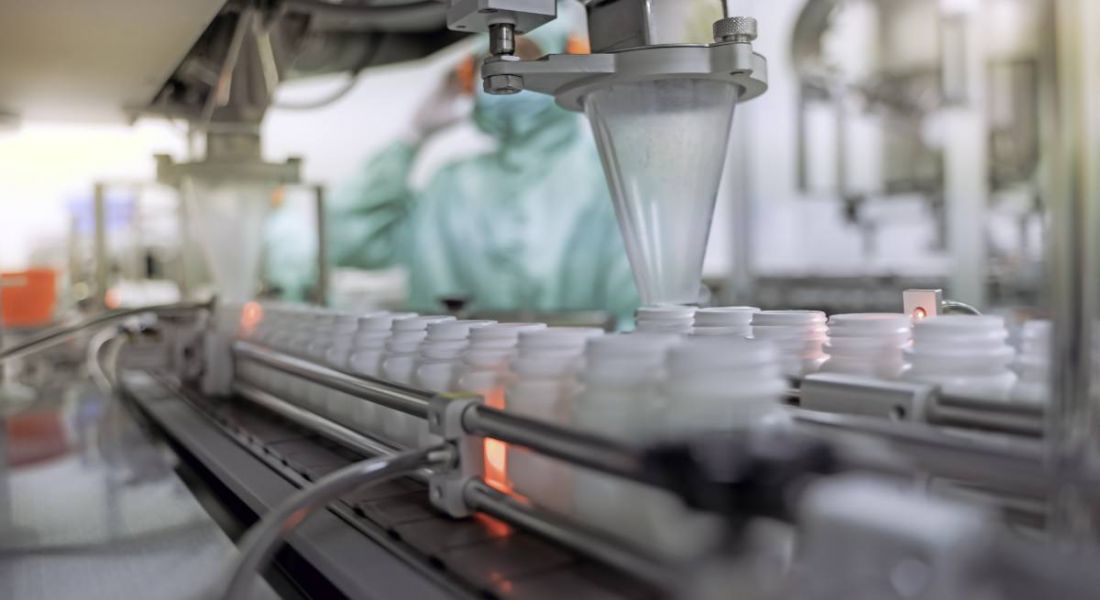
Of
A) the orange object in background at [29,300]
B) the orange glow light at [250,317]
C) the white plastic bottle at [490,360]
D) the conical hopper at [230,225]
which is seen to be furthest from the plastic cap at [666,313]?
the orange object in background at [29,300]

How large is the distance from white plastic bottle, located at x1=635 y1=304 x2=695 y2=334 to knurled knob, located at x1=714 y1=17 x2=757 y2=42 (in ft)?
0.88

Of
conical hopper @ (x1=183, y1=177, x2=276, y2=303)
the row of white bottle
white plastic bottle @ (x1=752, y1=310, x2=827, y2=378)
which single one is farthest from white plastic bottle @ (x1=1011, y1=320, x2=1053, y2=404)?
conical hopper @ (x1=183, y1=177, x2=276, y2=303)

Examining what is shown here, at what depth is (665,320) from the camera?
707 mm

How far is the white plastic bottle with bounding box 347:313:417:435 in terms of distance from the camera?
780 mm

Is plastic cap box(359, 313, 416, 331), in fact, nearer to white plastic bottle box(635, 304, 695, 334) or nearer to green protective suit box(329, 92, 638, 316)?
white plastic bottle box(635, 304, 695, 334)

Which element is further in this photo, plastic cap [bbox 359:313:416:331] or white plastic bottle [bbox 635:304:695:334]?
plastic cap [bbox 359:313:416:331]

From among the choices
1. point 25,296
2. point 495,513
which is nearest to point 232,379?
point 495,513

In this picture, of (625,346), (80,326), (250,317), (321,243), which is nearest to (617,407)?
(625,346)

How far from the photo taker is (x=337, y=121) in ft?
17.6

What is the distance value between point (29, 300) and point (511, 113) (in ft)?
9.91

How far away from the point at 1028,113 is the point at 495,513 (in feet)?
13.0

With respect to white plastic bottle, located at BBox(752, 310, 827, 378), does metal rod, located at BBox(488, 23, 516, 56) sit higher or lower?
higher

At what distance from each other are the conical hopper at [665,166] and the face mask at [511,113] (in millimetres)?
3775

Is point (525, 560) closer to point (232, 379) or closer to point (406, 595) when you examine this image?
point (406, 595)
